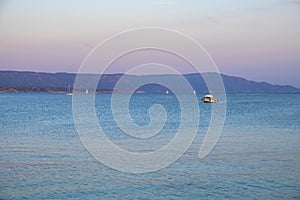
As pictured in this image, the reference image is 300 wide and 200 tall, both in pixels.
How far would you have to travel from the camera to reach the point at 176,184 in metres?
18.8

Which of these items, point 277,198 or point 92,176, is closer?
point 277,198

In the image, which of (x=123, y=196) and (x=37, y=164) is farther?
(x=37, y=164)

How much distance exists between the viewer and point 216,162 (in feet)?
76.6

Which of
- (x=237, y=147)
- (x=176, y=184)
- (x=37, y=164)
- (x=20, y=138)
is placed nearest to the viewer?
(x=176, y=184)

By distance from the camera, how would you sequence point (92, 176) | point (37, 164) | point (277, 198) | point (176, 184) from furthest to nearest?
point (37, 164) < point (92, 176) < point (176, 184) < point (277, 198)

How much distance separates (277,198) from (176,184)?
12.8ft

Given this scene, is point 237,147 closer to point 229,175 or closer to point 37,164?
point 229,175

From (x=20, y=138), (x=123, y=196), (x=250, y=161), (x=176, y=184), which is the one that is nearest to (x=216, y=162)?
(x=250, y=161)

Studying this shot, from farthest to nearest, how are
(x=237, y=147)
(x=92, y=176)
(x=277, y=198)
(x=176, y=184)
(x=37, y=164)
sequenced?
(x=237, y=147)
(x=37, y=164)
(x=92, y=176)
(x=176, y=184)
(x=277, y=198)

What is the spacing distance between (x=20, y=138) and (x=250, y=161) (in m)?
17.9

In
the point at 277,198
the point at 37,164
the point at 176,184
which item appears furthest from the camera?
the point at 37,164

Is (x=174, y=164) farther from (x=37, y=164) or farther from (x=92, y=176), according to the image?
(x=37, y=164)

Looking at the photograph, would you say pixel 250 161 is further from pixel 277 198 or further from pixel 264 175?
pixel 277 198

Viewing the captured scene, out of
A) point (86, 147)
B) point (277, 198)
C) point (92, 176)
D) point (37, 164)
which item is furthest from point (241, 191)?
point (86, 147)
